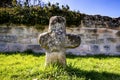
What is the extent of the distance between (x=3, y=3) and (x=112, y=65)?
6.20 meters

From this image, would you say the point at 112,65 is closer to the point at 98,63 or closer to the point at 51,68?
the point at 98,63

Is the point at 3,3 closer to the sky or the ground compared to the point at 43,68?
closer to the sky

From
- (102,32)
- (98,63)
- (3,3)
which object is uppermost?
(3,3)

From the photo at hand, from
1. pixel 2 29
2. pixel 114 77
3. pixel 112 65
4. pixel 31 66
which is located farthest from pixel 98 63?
pixel 2 29

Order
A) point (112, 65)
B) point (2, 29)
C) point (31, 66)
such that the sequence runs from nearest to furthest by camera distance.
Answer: point (31, 66)
point (112, 65)
point (2, 29)

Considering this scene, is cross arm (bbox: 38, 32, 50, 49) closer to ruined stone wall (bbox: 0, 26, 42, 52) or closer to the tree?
ruined stone wall (bbox: 0, 26, 42, 52)

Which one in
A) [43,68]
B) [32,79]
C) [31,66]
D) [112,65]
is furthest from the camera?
[112,65]

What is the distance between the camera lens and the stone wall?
9.86 m

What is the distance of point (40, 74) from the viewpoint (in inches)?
243

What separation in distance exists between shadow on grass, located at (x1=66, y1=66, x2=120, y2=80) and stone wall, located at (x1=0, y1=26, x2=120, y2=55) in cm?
323

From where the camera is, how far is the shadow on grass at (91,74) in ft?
20.7

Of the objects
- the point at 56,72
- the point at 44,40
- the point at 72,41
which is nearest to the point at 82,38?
the point at 72,41

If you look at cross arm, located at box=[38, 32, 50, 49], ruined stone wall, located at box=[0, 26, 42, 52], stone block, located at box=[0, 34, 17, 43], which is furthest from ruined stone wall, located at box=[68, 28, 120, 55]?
cross arm, located at box=[38, 32, 50, 49]

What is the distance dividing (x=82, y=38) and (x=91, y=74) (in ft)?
11.6
